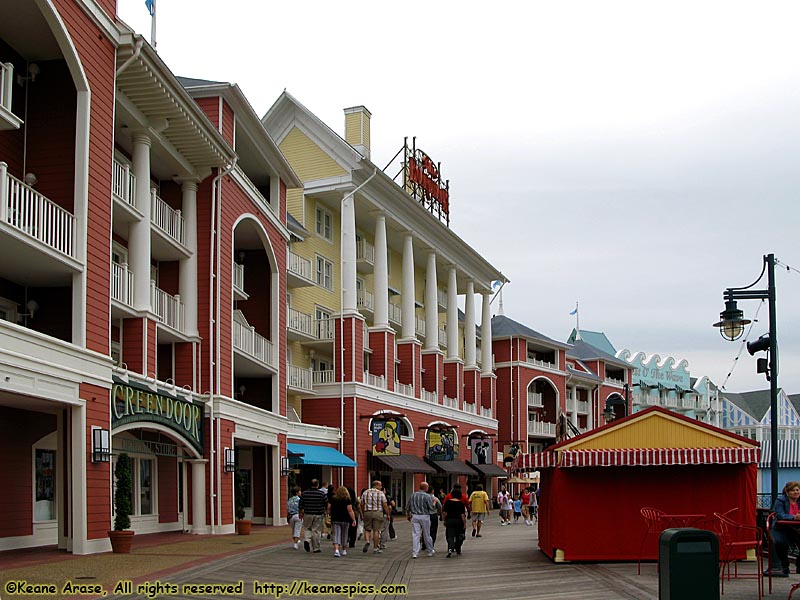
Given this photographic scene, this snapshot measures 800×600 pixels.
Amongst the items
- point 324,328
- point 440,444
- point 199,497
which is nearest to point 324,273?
point 324,328

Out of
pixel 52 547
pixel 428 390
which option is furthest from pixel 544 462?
pixel 428 390

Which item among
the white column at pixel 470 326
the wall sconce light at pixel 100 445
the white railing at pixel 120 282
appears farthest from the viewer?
the white column at pixel 470 326

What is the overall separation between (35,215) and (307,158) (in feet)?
96.5

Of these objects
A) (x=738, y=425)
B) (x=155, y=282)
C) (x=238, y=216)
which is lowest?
(x=738, y=425)

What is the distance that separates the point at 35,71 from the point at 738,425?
94564mm

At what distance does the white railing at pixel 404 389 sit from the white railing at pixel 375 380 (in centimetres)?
153

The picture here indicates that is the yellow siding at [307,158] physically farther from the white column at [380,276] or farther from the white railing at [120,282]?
the white railing at [120,282]

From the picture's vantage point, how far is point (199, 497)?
91.1 feet

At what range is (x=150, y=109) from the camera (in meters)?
24.8

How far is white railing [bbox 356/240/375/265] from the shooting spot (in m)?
50.8

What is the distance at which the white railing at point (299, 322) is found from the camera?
43906mm

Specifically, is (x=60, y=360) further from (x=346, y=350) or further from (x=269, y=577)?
(x=346, y=350)

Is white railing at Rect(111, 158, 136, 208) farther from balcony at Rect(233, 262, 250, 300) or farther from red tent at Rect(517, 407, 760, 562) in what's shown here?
red tent at Rect(517, 407, 760, 562)

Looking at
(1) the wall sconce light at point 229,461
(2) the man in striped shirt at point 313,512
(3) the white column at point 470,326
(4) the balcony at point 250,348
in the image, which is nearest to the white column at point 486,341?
(3) the white column at point 470,326
